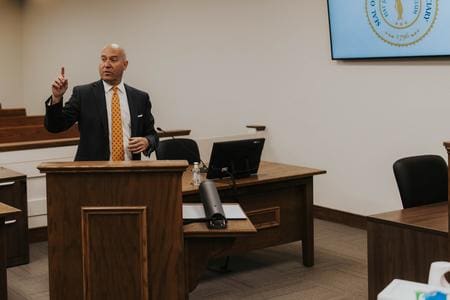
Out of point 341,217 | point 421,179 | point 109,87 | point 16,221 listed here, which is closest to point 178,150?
point 16,221

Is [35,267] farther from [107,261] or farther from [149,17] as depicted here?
[149,17]

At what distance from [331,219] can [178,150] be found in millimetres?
1854

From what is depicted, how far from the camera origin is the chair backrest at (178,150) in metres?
4.73

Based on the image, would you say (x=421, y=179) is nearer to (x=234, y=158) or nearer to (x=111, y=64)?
(x=234, y=158)

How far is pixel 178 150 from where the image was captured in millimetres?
4832

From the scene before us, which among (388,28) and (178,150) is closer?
(178,150)

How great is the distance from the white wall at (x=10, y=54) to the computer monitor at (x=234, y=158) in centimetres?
706

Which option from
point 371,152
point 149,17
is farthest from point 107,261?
point 149,17

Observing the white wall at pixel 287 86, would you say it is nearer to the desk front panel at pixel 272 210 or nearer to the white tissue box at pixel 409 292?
the desk front panel at pixel 272 210

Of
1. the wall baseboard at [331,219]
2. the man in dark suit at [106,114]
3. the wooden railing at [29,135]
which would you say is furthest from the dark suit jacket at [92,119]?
the wall baseboard at [331,219]

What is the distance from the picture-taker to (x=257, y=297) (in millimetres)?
4133

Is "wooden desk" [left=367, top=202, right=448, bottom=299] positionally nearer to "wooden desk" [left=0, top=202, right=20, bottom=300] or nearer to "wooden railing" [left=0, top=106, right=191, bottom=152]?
"wooden desk" [left=0, top=202, right=20, bottom=300]

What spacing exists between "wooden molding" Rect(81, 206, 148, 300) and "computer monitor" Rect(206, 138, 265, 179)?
175 cm

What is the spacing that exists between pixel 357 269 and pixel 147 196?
2642mm
